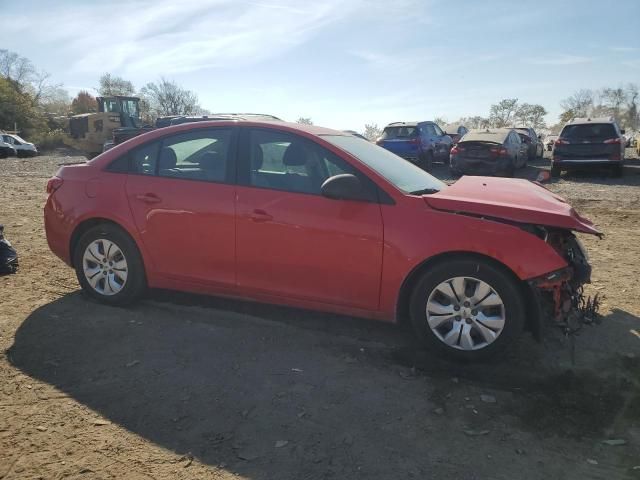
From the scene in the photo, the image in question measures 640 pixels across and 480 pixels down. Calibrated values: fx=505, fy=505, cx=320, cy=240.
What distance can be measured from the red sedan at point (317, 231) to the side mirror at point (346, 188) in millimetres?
10

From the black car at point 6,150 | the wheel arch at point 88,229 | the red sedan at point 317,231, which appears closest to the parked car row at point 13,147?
the black car at point 6,150

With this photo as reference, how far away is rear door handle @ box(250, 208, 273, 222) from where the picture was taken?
3899 millimetres

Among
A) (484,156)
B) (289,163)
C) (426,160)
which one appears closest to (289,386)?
(289,163)

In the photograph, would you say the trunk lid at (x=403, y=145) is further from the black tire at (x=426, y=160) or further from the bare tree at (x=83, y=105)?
the bare tree at (x=83, y=105)

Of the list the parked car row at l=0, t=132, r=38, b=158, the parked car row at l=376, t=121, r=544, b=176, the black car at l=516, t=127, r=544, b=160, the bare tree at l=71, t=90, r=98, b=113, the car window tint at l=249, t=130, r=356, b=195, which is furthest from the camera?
the bare tree at l=71, t=90, r=98, b=113

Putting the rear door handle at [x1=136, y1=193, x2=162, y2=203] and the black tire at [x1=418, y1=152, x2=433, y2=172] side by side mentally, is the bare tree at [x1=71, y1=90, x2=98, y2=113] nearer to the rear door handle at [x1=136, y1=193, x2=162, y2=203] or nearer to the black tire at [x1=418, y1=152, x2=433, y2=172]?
the black tire at [x1=418, y1=152, x2=433, y2=172]

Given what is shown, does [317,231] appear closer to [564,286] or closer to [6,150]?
[564,286]

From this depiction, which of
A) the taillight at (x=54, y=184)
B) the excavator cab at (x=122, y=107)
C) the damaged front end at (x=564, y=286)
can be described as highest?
the excavator cab at (x=122, y=107)

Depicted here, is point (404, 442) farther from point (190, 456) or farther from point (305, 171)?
point (305, 171)

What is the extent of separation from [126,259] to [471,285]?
291 centimetres

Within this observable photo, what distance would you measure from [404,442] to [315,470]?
0.53 metres

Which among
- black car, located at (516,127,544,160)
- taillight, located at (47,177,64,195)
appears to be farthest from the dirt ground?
black car, located at (516,127,544,160)

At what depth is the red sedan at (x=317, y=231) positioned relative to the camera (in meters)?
3.46

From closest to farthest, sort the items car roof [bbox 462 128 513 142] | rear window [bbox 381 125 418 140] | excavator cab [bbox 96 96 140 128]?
car roof [bbox 462 128 513 142], rear window [bbox 381 125 418 140], excavator cab [bbox 96 96 140 128]
